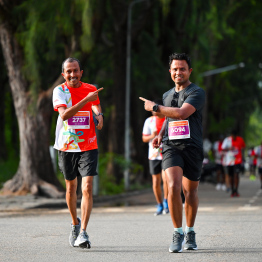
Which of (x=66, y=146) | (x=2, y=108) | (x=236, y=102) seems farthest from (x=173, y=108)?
(x=236, y=102)

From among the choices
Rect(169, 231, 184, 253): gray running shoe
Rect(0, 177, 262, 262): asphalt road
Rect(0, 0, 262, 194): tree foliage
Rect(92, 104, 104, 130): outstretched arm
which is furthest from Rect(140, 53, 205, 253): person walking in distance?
Rect(0, 0, 262, 194): tree foliage

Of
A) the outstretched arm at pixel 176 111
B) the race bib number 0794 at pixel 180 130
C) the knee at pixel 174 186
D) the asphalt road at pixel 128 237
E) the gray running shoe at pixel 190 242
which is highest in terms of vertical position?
the outstretched arm at pixel 176 111

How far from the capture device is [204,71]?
3900 cm

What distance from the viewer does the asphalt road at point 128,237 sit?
767cm

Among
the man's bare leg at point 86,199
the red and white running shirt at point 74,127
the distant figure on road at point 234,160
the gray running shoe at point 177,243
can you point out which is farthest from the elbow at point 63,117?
the distant figure on road at point 234,160

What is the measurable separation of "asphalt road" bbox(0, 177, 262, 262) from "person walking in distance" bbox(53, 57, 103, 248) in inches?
21.1

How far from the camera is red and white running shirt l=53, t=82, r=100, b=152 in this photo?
27.3ft

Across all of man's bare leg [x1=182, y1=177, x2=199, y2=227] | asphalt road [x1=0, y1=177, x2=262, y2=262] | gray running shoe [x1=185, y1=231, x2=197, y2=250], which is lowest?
asphalt road [x1=0, y1=177, x2=262, y2=262]

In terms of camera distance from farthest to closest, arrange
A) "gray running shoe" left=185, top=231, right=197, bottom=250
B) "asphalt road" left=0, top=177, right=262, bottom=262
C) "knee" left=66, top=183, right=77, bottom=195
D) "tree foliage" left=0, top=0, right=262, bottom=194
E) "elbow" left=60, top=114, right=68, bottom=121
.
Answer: "tree foliage" left=0, top=0, right=262, bottom=194 < "knee" left=66, top=183, right=77, bottom=195 < "elbow" left=60, top=114, right=68, bottom=121 < "gray running shoe" left=185, top=231, right=197, bottom=250 < "asphalt road" left=0, top=177, right=262, bottom=262

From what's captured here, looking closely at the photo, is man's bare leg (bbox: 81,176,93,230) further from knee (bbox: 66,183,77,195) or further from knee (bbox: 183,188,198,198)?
knee (bbox: 183,188,198,198)

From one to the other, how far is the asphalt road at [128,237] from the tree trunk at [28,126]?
12.9ft

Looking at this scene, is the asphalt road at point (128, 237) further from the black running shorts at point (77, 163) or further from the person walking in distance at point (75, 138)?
the black running shorts at point (77, 163)

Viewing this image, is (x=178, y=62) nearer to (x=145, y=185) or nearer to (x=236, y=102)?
(x=145, y=185)

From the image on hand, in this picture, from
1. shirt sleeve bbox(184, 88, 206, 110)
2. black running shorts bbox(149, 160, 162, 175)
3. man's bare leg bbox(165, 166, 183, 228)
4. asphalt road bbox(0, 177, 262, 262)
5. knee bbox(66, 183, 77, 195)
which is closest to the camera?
asphalt road bbox(0, 177, 262, 262)
